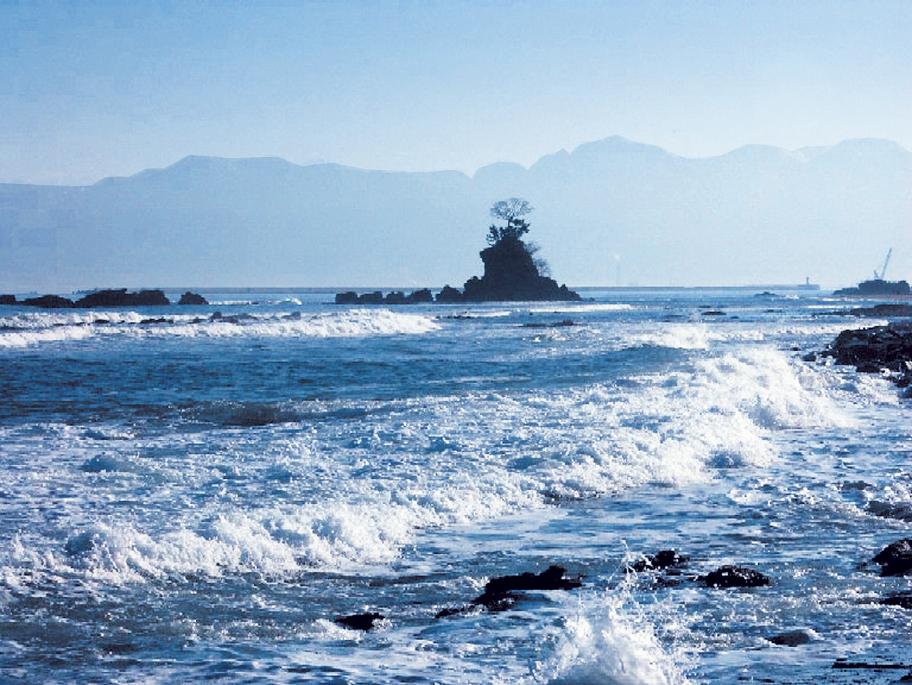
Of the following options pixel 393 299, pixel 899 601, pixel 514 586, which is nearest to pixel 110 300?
pixel 393 299

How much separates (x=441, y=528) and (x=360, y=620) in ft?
10.6

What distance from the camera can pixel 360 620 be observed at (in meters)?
6.86

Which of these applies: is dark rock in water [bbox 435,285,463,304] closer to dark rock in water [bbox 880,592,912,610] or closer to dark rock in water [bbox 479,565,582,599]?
dark rock in water [bbox 479,565,582,599]

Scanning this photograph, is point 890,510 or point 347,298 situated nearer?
point 890,510

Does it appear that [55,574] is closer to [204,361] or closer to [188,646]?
[188,646]

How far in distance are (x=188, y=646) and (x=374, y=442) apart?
8.62 meters

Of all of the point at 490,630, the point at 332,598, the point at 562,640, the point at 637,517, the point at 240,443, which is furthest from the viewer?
the point at 240,443

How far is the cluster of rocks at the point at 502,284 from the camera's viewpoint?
132m

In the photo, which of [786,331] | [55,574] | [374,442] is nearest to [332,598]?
[55,574]

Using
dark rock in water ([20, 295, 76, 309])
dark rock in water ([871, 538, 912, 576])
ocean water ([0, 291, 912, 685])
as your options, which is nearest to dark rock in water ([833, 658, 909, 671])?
ocean water ([0, 291, 912, 685])

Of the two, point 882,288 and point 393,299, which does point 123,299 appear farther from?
point 882,288

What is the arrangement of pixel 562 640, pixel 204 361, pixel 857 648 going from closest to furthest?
pixel 562 640 → pixel 857 648 → pixel 204 361

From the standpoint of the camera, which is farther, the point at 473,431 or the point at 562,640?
the point at 473,431

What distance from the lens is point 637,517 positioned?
1053 cm
